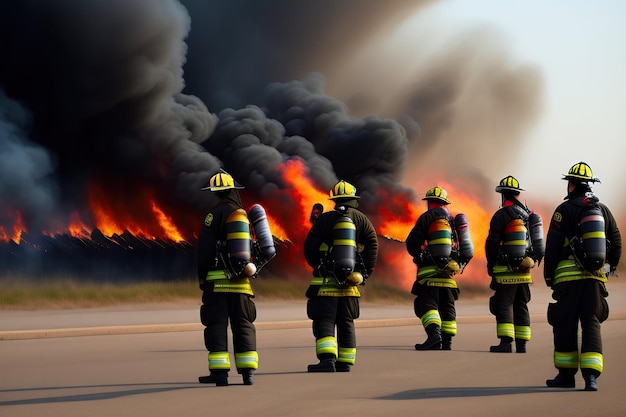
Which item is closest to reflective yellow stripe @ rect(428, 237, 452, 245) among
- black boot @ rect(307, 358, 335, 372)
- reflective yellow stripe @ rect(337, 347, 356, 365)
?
reflective yellow stripe @ rect(337, 347, 356, 365)

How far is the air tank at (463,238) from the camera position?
13.3 metres

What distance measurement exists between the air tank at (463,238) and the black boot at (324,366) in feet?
11.2

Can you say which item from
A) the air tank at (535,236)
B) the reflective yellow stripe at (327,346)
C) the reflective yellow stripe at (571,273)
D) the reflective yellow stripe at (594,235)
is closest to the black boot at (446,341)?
the air tank at (535,236)

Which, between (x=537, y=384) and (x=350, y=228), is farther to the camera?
(x=350, y=228)

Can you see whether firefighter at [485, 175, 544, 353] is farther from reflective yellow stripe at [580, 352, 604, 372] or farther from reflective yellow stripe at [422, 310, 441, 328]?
reflective yellow stripe at [580, 352, 604, 372]

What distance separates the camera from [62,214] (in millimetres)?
29094

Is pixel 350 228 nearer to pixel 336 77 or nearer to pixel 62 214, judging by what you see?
pixel 62 214

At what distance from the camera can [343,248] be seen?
10578 mm

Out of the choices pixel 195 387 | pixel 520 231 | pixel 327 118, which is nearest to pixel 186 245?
pixel 327 118

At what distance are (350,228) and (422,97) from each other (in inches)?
1081

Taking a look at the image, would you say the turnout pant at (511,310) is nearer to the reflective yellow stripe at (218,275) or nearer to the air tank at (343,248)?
the air tank at (343,248)

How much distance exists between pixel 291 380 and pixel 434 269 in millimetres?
3843

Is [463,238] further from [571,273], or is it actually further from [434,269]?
[571,273]

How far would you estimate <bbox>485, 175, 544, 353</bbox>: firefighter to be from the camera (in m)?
12.6
